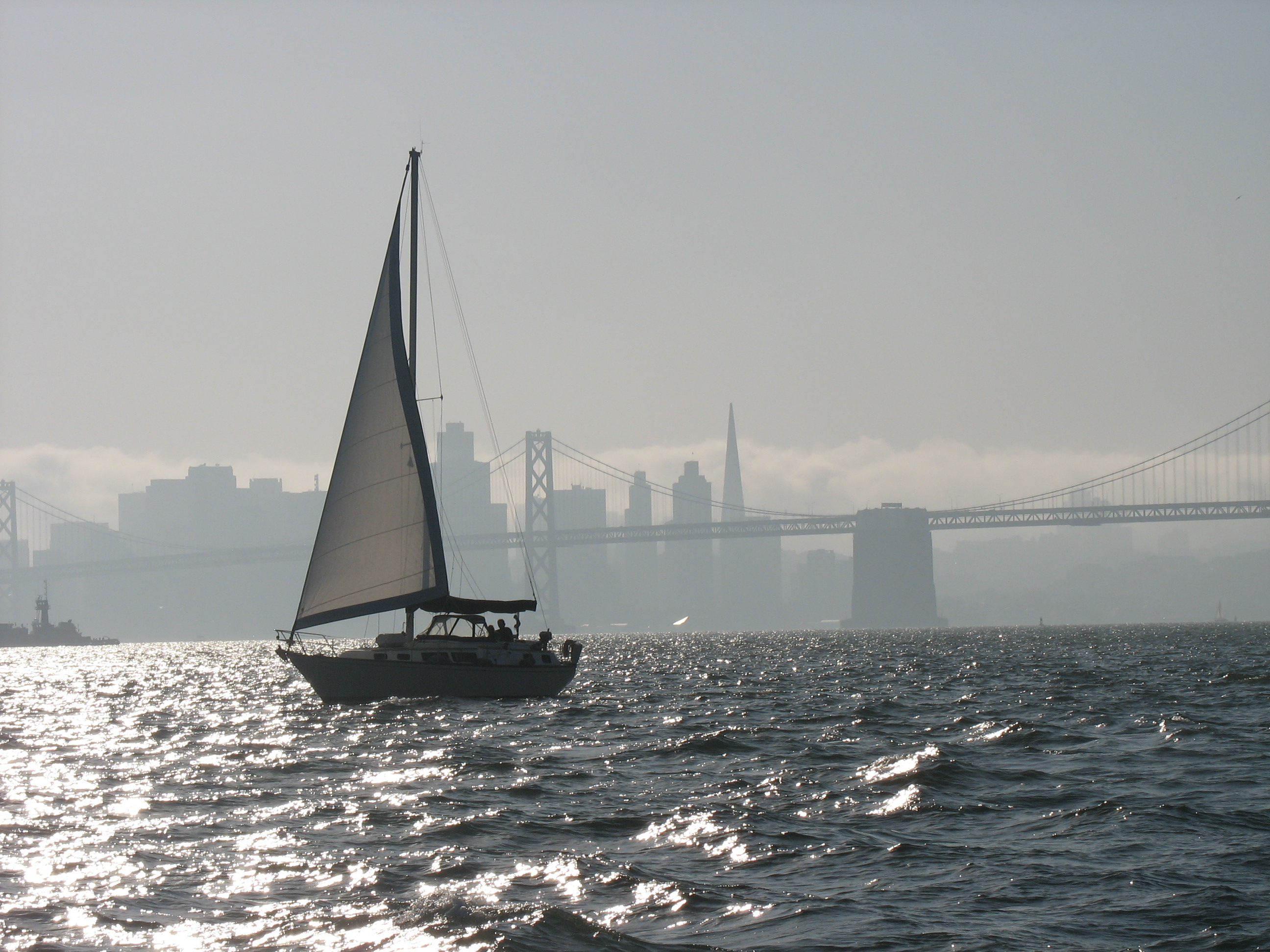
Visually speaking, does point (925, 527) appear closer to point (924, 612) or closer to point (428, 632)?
point (924, 612)

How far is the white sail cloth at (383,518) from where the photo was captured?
83.3 ft

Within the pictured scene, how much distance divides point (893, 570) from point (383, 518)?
4623 inches

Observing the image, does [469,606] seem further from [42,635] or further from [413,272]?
[42,635]

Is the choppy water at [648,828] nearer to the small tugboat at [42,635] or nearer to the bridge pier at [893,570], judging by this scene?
the bridge pier at [893,570]

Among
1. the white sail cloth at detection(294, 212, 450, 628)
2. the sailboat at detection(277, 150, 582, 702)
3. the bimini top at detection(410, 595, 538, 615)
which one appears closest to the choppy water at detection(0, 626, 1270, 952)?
the sailboat at detection(277, 150, 582, 702)

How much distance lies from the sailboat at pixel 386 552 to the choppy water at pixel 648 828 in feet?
2.97

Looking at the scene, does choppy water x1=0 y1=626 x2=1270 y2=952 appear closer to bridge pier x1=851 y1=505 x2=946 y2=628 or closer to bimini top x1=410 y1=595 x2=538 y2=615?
bimini top x1=410 y1=595 x2=538 y2=615

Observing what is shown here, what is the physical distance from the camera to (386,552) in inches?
1002

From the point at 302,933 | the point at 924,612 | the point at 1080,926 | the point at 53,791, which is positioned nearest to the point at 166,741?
the point at 53,791

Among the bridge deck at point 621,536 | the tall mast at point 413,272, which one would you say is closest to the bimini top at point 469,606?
the tall mast at point 413,272

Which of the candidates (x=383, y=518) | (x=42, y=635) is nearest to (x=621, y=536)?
(x=42, y=635)

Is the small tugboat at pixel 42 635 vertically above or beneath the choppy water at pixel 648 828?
beneath

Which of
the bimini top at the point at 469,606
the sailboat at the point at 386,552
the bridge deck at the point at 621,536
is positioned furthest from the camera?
the bridge deck at the point at 621,536

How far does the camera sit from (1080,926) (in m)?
8.26
